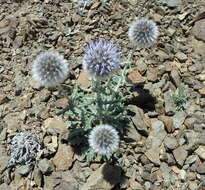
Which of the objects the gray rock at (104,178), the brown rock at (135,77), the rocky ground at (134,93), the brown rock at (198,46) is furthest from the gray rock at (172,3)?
the gray rock at (104,178)

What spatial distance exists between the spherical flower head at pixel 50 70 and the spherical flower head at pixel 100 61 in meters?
0.31

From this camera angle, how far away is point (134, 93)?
6.05 m

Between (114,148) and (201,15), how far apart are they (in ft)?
10.7

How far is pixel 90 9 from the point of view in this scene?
7270 mm

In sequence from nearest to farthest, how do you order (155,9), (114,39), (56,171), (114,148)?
(114,148), (56,171), (114,39), (155,9)

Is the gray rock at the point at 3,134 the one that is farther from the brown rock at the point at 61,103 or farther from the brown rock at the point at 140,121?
the brown rock at the point at 140,121

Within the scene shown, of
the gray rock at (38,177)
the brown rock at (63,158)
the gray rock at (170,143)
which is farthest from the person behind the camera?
the gray rock at (170,143)

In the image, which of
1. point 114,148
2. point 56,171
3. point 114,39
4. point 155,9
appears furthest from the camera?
point 155,9

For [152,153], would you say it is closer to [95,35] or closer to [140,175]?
[140,175]

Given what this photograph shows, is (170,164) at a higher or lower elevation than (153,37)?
lower

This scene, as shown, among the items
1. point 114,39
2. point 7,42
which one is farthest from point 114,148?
point 7,42

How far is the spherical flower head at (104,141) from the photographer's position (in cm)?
494

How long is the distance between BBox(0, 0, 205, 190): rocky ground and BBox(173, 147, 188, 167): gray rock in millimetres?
13

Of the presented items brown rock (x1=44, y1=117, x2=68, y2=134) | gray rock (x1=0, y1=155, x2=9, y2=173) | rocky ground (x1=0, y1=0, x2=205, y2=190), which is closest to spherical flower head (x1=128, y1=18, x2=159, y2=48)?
rocky ground (x1=0, y1=0, x2=205, y2=190)
